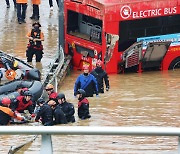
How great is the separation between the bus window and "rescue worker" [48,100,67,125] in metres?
6.88

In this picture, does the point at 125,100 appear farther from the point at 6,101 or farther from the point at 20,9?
the point at 20,9

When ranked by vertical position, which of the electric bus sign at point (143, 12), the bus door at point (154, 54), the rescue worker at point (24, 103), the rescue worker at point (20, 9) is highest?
the rescue worker at point (20, 9)

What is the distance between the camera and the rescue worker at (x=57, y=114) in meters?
12.9

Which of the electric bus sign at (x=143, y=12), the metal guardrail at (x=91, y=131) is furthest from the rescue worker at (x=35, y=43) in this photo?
the metal guardrail at (x=91, y=131)

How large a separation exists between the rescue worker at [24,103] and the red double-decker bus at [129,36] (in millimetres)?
5525

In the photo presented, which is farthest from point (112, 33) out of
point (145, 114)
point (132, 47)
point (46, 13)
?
point (46, 13)

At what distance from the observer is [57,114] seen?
42.1 ft

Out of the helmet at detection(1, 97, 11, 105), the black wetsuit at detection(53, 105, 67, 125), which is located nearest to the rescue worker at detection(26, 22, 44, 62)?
the helmet at detection(1, 97, 11, 105)

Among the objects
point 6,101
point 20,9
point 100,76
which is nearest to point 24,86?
point 100,76

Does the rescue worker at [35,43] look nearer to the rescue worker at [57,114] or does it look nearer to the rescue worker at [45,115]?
the rescue worker at [57,114]

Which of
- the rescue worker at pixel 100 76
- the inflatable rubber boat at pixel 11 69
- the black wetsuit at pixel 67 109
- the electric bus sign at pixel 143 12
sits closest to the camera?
the black wetsuit at pixel 67 109

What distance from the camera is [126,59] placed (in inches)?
759

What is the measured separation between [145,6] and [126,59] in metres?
1.66

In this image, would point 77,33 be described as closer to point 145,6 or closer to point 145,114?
point 145,6
